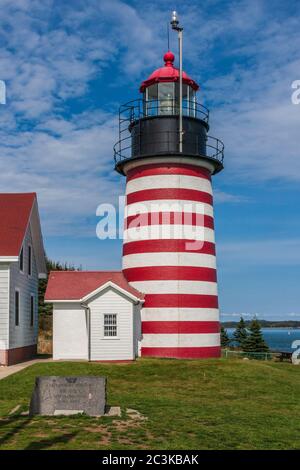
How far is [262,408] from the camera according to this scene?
1759 centimetres

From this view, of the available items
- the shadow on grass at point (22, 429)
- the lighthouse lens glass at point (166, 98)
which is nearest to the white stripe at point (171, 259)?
the lighthouse lens glass at point (166, 98)

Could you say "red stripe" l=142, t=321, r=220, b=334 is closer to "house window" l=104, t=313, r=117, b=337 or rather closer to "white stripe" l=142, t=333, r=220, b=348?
"white stripe" l=142, t=333, r=220, b=348

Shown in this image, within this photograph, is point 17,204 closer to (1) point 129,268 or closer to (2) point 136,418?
(1) point 129,268

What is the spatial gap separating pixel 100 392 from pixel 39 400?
→ 4.98 feet

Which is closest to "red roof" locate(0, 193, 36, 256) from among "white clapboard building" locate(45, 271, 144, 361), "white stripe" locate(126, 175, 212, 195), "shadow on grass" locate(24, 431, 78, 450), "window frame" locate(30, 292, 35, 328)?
"white clapboard building" locate(45, 271, 144, 361)

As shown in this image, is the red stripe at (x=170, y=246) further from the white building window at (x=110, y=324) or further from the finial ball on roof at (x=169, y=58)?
the finial ball on roof at (x=169, y=58)

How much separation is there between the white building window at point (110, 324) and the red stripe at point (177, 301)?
1.87 meters

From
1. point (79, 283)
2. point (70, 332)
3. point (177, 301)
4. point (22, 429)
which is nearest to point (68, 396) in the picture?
point (22, 429)

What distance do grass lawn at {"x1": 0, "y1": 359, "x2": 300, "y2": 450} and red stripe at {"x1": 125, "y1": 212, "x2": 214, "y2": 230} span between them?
21.6 feet

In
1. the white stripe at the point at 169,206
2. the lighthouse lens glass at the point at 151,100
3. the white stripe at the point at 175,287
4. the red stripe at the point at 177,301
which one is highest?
the lighthouse lens glass at the point at 151,100

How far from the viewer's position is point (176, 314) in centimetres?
2755

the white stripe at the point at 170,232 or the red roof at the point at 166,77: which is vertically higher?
the red roof at the point at 166,77

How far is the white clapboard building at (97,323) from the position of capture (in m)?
26.8
